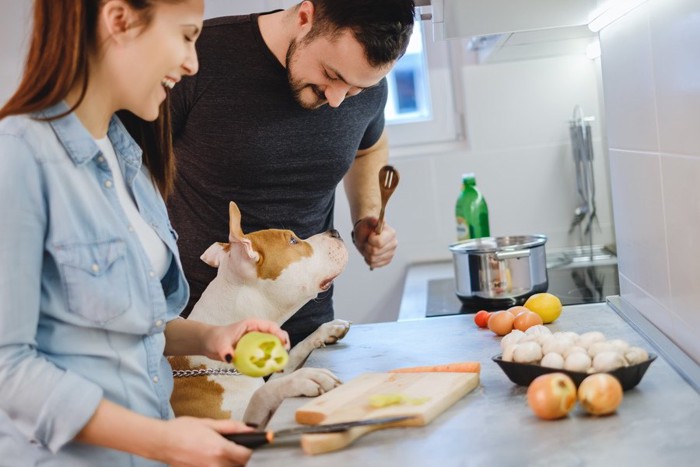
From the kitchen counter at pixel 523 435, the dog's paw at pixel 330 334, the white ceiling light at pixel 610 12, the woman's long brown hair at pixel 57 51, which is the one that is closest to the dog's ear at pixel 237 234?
the dog's paw at pixel 330 334

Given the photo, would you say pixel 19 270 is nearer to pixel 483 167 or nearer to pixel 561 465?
pixel 561 465

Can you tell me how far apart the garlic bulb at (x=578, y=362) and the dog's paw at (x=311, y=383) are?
0.35 meters

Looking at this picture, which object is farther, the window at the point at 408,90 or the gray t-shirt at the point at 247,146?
the window at the point at 408,90

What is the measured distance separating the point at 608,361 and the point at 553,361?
0.07 meters

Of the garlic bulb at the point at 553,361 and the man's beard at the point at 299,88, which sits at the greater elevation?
the man's beard at the point at 299,88

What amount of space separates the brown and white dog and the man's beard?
0.27 meters

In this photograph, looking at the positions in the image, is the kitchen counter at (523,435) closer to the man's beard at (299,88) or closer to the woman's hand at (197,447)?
the woman's hand at (197,447)

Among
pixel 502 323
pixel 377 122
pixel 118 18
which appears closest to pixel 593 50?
pixel 377 122

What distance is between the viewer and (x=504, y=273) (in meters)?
2.00

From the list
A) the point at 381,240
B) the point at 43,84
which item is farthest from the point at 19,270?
the point at 381,240

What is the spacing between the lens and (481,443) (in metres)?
1.04

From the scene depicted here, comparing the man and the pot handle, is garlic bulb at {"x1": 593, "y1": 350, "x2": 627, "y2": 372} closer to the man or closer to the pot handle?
the man

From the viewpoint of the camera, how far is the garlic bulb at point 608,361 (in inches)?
45.1

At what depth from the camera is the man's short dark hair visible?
162 centimetres
